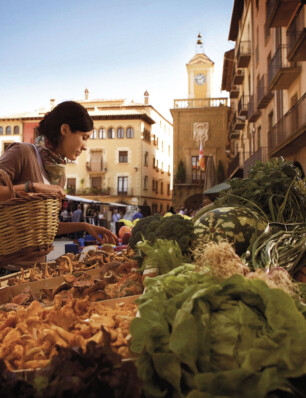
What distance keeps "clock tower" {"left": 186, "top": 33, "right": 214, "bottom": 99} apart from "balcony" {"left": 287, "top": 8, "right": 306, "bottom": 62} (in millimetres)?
24725

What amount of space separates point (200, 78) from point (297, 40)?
28.9m

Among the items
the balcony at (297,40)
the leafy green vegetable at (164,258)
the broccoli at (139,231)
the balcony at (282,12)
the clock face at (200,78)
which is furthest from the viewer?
the clock face at (200,78)

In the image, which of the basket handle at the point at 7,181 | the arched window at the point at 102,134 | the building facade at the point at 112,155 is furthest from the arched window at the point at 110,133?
the basket handle at the point at 7,181

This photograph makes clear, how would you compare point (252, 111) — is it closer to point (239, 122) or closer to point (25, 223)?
point (239, 122)

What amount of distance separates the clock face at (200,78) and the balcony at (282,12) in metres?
25.3

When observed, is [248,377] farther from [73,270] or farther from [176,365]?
[73,270]

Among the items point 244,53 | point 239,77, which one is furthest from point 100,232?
point 239,77

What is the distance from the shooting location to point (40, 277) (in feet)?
7.52

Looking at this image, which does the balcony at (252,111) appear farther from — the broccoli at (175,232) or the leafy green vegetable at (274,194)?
the broccoli at (175,232)

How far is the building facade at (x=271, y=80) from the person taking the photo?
13.4 metres

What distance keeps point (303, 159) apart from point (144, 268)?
13.4 meters

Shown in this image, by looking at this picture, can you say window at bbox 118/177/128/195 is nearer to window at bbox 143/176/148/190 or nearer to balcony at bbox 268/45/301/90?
window at bbox 143/176/148/190

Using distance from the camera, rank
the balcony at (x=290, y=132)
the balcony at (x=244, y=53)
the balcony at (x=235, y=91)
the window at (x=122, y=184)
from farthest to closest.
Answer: the window at (x=122, y=184) < the balcony at (x=235, y=91) < the balcony at (x=244, y=53) < the balcony at (x=290, y=132)

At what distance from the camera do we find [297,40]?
11.5 meters
